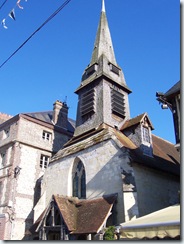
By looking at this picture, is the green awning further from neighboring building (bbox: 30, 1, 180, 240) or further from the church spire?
the church spire

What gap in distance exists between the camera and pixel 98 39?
22500 millimetres

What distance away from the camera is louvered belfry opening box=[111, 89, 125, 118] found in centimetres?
1827

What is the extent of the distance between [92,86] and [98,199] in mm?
8976

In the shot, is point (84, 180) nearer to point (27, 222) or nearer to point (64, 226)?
point (64, 226)

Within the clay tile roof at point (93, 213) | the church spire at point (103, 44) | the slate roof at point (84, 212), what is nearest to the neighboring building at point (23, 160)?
the slate roof at point (84, 212)

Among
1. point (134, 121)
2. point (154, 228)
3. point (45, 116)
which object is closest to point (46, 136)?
point (45, 116)

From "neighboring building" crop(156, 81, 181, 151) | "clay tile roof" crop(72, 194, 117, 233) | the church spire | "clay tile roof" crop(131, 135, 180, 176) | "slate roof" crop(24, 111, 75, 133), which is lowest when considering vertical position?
Result: "clay tile roof" crop(72, 194, 117, 233)

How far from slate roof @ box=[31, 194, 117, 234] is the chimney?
9340 mm

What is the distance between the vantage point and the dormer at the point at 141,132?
1616 centimetres

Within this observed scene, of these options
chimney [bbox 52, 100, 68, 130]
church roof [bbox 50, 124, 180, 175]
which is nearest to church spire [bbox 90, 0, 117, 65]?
chimney [bbox 52, 100, 68, 130]

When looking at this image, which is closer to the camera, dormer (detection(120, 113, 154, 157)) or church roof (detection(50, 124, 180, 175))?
church roof (detection(50, 124, 180, 175))

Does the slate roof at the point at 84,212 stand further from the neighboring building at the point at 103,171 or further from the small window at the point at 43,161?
the small window at the point at 43,161

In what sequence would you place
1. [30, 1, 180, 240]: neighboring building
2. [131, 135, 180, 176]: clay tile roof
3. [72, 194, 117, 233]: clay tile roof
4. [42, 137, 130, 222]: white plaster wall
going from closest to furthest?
[72, 194, 117, 233]: clay tile roof, [30, 1, 180, 240]: neighboring building, [42, 137, 130, 222]: white plaster wall, [131, 135, 180, 176]: clay tile roof

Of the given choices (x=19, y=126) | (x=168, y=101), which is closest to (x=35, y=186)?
(x=19, y=126)
